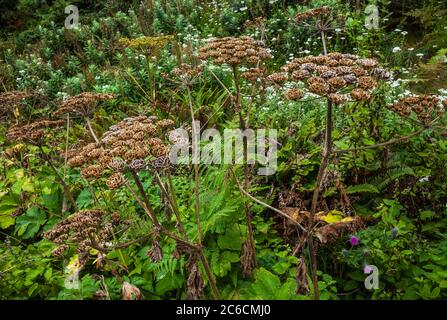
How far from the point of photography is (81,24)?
33.9 feet

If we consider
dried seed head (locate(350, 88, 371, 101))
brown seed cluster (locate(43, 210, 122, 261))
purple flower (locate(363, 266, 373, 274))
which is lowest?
purple flower (locate(363, 266, 373, 274))

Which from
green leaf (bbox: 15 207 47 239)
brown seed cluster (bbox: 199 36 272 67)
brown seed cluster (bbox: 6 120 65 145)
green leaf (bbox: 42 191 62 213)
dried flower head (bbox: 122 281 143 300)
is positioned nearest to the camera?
dried flower head (bbox: 122 281 143 300)

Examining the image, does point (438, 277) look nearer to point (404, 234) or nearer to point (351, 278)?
point (404, 234)

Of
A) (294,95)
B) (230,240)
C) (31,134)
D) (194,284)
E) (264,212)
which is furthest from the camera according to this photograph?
(264,212)

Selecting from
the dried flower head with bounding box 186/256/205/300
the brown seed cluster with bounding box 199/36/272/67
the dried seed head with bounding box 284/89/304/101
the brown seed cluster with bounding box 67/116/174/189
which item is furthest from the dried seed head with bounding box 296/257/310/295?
the brown seed cluster with bounding box 199/36/272/67

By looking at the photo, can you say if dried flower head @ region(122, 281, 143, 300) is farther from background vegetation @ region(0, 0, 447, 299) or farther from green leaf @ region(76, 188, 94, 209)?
green leaf @ region(76, 188, 94, 209)

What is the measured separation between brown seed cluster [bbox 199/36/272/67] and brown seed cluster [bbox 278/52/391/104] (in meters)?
0.39

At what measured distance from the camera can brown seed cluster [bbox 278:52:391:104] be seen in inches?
85.1

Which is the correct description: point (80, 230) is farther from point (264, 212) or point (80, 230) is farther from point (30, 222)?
point (264, 212)

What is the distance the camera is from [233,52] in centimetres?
294

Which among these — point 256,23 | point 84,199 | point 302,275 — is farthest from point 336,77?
point 84,199

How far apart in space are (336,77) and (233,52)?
94cm

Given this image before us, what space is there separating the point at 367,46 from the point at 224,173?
3092mm
